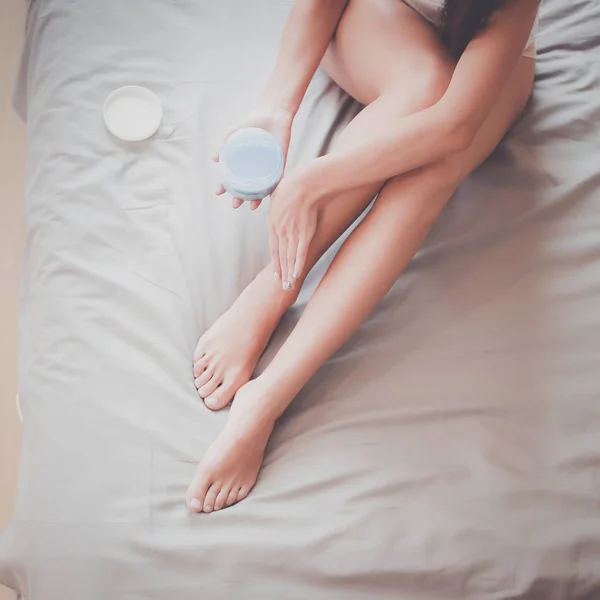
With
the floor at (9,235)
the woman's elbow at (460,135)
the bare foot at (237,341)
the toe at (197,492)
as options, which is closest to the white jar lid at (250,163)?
the bare foot at (237,341)

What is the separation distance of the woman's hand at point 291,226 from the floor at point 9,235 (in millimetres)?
606

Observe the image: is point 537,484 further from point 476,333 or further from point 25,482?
point 25,482

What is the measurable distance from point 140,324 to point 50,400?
150 mm

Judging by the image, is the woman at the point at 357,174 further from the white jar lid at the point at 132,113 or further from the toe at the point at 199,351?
the white jar lid at the point at 132,113

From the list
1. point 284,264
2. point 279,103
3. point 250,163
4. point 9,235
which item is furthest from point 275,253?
point 9,235

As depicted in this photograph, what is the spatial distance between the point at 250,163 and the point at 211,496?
0.44 metres

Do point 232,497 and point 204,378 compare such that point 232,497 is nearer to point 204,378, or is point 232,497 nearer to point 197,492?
point 197,492

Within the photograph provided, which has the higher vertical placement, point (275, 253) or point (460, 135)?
point (460, 135)

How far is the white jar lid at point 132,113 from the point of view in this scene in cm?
100

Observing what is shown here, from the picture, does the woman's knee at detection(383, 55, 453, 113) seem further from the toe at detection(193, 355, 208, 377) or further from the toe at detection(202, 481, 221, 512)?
the toe at detection(202, 481, 221, 512)

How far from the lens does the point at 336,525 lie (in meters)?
0.78

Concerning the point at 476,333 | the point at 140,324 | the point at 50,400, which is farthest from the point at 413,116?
the point at 50,400

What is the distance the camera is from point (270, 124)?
943 mm

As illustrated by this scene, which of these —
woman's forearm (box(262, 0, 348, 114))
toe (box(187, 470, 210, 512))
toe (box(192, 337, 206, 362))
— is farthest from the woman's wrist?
toe (box(187, 470, 210, 512))
